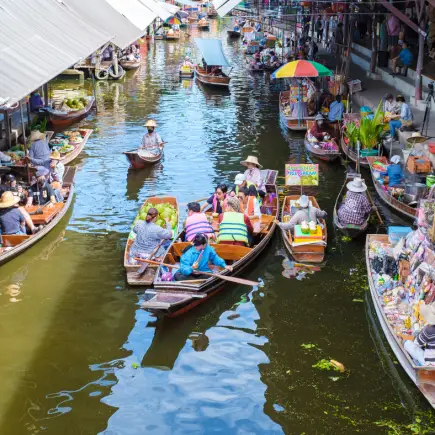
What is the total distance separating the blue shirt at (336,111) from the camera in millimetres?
21359

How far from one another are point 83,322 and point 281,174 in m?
9.41

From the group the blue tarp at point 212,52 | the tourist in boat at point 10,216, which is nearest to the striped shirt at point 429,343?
the tourist in boat at point 10,216

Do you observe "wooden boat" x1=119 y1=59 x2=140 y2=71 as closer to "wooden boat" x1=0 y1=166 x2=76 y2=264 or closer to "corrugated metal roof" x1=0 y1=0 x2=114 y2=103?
"corrugated metal roof" x1=0 y1=0 x2=114 y2=103

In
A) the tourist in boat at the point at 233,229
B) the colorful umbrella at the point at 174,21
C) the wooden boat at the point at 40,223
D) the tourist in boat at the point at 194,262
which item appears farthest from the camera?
the colorful umbrella at the point at 174,21

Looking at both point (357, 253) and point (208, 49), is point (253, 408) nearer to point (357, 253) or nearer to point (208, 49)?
point (357, 253)

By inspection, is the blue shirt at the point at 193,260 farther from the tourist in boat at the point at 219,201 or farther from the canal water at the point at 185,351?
the tourist in boat at the point at 219,201

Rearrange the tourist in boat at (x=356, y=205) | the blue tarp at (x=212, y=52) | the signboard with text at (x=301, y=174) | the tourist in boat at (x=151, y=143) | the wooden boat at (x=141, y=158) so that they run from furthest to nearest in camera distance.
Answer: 1. the blue tarp at (x=212, y=52)
2. the tourist in boat at (x=151, y=143)
3. the wooden boat at (x=141, y=158)
4. the signboard with text at (x=301, y=174)
5. the tourist in boat at (x=356, y=205)

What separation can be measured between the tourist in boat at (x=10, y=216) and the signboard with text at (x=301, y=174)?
5671 millimetres

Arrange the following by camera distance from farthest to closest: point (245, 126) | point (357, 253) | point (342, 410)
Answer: point (245, 126) → point (357, 253) → point (342, 410)

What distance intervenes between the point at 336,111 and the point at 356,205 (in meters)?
8.53

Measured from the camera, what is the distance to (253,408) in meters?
8.58

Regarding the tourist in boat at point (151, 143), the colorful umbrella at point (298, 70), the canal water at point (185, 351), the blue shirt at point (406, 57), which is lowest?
the canal water at point (185, 351)

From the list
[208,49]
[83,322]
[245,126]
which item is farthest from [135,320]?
[208,49]

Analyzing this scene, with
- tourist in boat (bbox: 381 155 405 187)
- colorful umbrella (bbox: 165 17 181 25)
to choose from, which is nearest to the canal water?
tourist in boat (bbox: 381 155 405 187)
